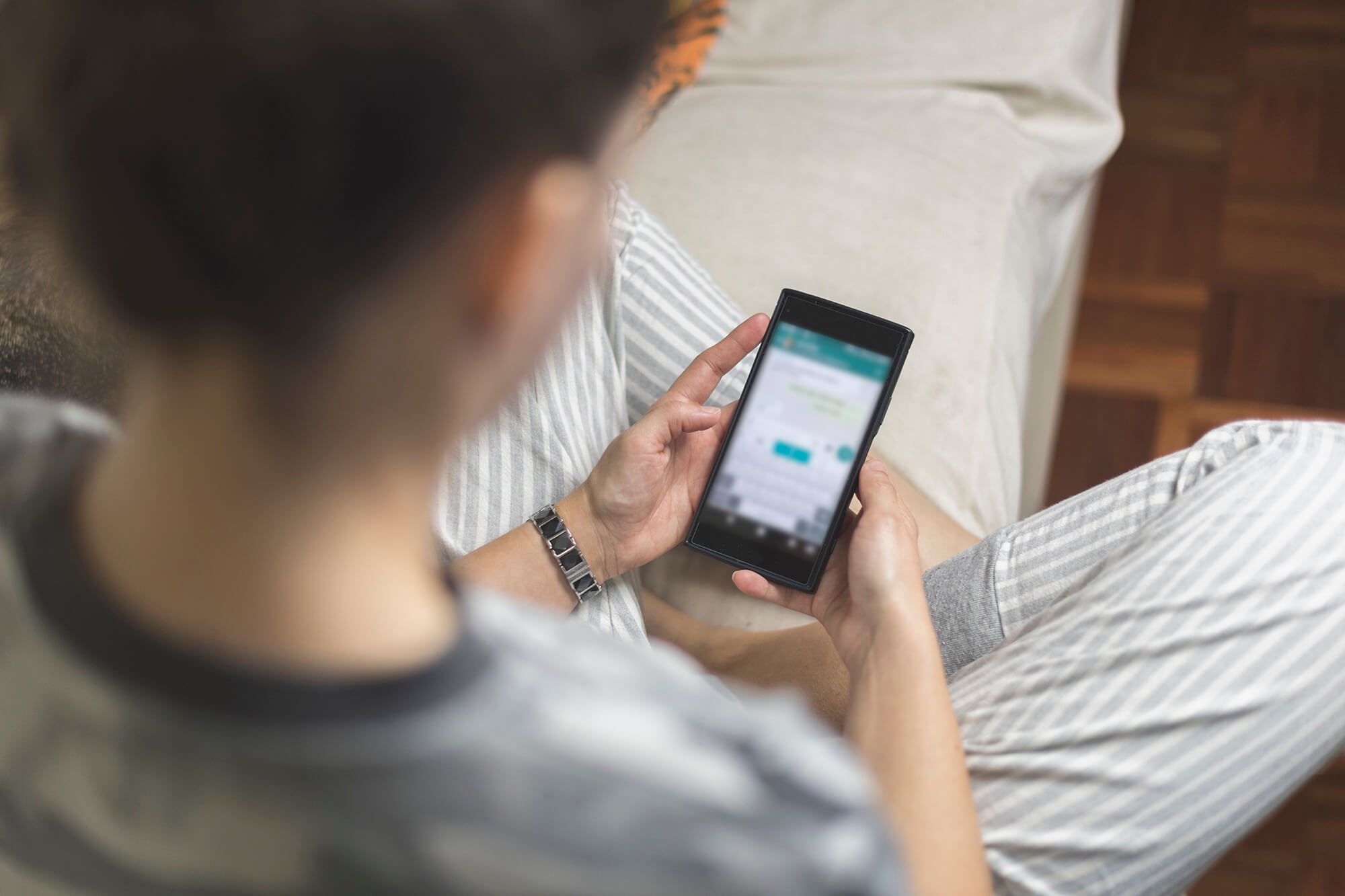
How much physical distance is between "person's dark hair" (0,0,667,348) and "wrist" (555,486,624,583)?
0.48m

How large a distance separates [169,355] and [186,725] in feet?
0.31

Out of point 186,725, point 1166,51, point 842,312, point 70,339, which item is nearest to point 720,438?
point 842,312

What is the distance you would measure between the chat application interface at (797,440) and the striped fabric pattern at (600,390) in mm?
97

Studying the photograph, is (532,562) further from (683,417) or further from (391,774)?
(391,774)

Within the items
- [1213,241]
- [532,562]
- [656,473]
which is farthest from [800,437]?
[1213,241]

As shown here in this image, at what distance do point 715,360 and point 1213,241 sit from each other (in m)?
1.20

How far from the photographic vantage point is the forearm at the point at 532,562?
0.72 meters

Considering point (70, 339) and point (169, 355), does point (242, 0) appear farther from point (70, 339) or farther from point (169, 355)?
point (70, 339)

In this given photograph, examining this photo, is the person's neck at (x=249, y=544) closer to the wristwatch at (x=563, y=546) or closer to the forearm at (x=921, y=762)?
the forearm at (x=921, y=762)

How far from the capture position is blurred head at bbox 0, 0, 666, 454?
236mm

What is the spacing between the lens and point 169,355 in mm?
274

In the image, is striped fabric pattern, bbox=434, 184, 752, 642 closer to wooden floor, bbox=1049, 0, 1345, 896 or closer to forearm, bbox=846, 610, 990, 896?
forearm, bbox=846, 610, 990, 896

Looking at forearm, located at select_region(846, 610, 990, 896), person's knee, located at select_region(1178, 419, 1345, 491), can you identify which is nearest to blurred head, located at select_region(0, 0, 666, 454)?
forearm, located at select_region(846, 610, 990, 896)

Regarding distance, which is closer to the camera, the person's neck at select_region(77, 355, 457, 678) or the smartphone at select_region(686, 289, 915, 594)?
the person's neck at select_region(77, 355, 457, 678)
